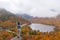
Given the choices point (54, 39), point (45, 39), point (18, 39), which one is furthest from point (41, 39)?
point (18, 39)

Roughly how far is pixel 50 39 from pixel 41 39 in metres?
1.66

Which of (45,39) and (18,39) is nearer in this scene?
(18,39)

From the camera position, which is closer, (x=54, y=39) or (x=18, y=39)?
(x=18, y=39)

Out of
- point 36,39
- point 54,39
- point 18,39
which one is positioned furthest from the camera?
point 36,39

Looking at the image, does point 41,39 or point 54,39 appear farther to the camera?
point 41,39

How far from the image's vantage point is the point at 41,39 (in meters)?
25.4

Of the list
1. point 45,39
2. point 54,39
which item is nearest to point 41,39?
point 45,39

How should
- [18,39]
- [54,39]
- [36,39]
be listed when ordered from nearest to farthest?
[18,39] → [54,39] → [36,39]

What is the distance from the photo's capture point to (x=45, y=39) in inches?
986

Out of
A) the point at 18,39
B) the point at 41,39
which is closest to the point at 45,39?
the point at 41,39

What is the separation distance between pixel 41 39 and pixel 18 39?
15.3m

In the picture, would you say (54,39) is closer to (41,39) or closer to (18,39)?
(41,39)

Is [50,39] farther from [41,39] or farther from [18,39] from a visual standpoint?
[18,39]

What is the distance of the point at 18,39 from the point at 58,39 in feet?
47.7
